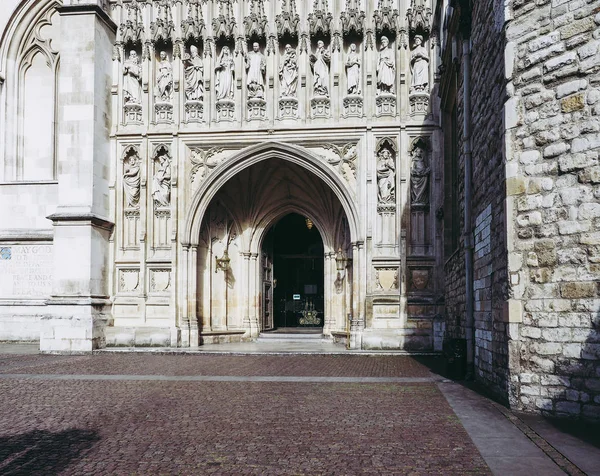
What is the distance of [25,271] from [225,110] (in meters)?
7.16

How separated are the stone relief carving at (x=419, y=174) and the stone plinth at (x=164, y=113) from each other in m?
6.36

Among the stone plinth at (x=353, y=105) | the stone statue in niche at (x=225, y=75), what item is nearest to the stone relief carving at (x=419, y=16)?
the stone plinth at (x=353, y=105)

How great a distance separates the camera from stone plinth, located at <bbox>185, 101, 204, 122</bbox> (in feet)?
57.1

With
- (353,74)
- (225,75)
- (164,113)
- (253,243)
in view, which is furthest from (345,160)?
(164,113)

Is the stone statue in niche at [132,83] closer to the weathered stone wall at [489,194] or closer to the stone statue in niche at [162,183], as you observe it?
the stone statue in niche at [162,183]

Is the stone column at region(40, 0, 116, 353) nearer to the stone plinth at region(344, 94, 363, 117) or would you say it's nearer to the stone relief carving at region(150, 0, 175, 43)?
the stone relief carving at region(150, 0, 175, 43)

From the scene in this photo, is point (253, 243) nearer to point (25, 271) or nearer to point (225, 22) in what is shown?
point (225, 22)

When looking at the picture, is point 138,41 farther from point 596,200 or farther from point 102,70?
point 596,200

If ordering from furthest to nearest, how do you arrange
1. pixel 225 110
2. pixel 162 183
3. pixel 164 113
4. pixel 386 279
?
pixel 164 113 < pixel 162 183 < pixel 225 110 < pixel 386 279

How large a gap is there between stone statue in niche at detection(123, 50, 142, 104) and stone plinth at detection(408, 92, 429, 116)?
711cm

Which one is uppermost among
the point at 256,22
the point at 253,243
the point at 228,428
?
the point at 256,22

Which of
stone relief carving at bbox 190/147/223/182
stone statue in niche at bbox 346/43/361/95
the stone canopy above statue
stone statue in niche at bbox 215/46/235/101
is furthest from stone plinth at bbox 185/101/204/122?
stone statue in niche at bbox 346/43/361/95

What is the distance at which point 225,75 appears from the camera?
17297 millimetres

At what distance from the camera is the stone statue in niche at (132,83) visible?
693 inches
